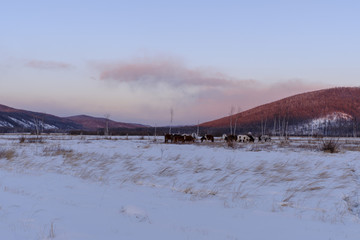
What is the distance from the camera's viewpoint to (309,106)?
160 meters

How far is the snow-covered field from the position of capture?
4770 mm

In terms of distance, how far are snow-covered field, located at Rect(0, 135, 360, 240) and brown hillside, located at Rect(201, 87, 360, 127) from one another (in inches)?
5325

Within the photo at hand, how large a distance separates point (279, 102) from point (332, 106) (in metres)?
29.8

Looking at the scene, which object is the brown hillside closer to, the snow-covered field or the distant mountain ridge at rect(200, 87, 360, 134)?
the distant mountain ridge at rect(200, 87, 360, 134)

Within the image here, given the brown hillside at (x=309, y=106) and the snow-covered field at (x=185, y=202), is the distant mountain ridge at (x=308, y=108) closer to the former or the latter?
the brown hillside at (x=309, y=106)

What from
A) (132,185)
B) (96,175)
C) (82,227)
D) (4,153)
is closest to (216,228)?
(82,227)

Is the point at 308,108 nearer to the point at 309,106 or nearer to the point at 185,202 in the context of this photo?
the point at 309,106

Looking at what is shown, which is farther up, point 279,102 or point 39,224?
point 279,102

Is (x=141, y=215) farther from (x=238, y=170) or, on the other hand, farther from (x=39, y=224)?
(x=238, y=170)

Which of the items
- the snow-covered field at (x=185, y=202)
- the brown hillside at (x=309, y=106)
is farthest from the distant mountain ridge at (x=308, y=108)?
the snow-covered field at (x=185, y=202)

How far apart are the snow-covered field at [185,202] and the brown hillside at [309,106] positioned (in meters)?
135

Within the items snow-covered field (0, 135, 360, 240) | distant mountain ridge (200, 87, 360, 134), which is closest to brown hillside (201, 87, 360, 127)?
distant mountain ridge (200, 87, 360, 134)

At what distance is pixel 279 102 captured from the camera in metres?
177

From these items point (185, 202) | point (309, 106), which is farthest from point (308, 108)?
point (185, 202)
